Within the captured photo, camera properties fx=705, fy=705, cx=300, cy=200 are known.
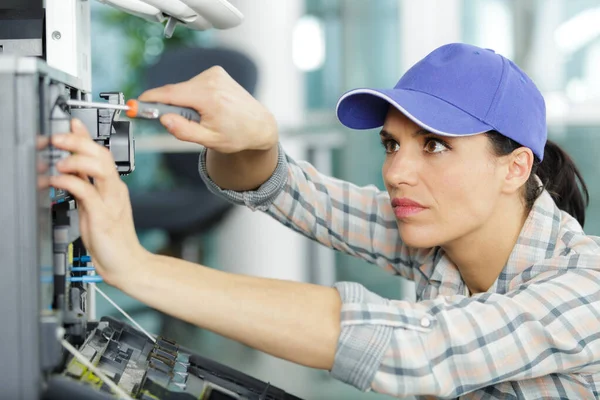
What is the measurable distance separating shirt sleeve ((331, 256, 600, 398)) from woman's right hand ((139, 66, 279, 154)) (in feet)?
0.74

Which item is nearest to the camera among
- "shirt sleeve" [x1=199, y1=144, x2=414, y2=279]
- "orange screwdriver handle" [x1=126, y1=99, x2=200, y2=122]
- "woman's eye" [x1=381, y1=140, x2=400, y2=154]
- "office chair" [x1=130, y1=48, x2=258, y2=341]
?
"orange screwdriver handle" [x1=126, y1=99, x2=200, y2=122]

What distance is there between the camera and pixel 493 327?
30.6 inches

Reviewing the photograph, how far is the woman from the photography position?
68cm

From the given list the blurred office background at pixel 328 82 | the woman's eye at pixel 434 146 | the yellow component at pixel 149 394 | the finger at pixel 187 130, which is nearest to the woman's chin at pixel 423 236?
the woman's eye at pixel 434 146

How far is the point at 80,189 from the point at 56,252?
0.27 feet

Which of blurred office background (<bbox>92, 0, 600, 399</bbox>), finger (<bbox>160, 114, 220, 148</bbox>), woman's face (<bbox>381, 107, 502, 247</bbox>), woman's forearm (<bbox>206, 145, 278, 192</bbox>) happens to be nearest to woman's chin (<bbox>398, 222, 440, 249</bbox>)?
woman's face (<bbox>381, 107, 502, 247</bbox>)

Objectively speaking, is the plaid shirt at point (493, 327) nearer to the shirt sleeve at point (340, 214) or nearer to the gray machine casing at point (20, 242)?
the shirt sleeve at point (340, 214)

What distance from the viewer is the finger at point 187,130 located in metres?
0.73

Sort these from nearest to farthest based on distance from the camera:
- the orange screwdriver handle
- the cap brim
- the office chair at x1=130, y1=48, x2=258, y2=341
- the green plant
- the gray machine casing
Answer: the gray machine casing < the orange screwdriver handle < the cap brim < the office chair at x1=130, y1=48, x2=258, y2=341 < the green plant

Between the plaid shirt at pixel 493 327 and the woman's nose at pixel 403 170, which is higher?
the woman's nose at pixel 403 170

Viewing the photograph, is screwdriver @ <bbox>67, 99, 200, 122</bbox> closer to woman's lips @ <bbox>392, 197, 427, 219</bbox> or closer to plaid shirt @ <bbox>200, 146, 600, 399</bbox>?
plaid shirt @ <bbox>200, 146, 600, 399</bbox>

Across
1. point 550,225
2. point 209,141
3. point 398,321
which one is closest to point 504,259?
point 550,225

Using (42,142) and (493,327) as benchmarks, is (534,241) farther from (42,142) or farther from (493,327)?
(42,142)

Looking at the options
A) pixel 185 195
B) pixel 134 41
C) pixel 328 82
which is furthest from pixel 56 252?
pixel 134 41
